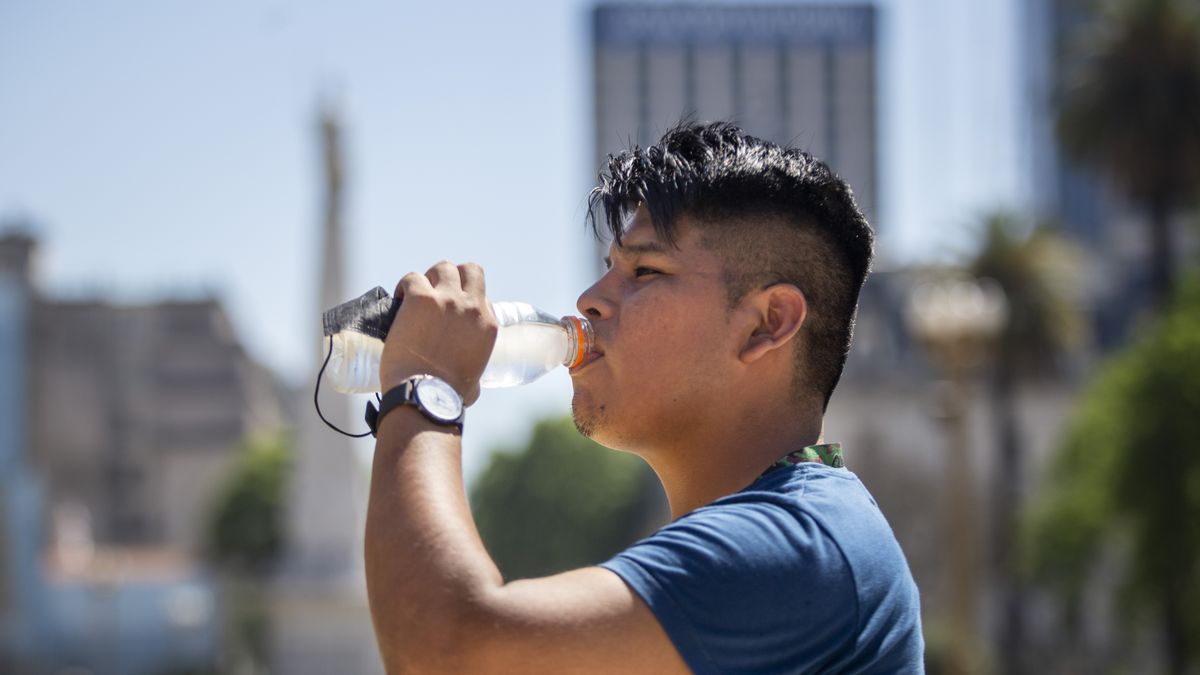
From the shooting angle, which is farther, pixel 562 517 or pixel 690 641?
pixel 562 517

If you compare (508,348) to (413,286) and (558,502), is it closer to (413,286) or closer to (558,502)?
(413,286)

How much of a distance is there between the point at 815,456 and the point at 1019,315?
136ft

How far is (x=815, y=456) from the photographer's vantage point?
8.86ft

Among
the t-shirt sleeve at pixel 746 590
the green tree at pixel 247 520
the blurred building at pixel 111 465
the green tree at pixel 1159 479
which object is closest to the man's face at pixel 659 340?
the t-shirt sleeve at pixel 746 590

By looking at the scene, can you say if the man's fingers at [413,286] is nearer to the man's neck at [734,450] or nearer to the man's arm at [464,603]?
the man's arm at [464,603]

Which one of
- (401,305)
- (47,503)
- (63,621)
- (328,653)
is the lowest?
(63,621)

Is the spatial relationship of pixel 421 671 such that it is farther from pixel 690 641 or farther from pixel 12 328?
pixel 12 328

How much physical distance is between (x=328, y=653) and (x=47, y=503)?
40.2 m

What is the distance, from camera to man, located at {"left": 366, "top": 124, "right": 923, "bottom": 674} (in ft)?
7.44

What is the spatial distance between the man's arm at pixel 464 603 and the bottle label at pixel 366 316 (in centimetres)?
29

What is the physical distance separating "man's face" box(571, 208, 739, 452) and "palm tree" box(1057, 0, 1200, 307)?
35.8 m

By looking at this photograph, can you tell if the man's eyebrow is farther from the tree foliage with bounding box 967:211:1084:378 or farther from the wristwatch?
the tree foliage with bounding box 967:211:1084:378

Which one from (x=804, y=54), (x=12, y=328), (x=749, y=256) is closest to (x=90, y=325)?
(x=12, y=328)

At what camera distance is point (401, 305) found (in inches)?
103
